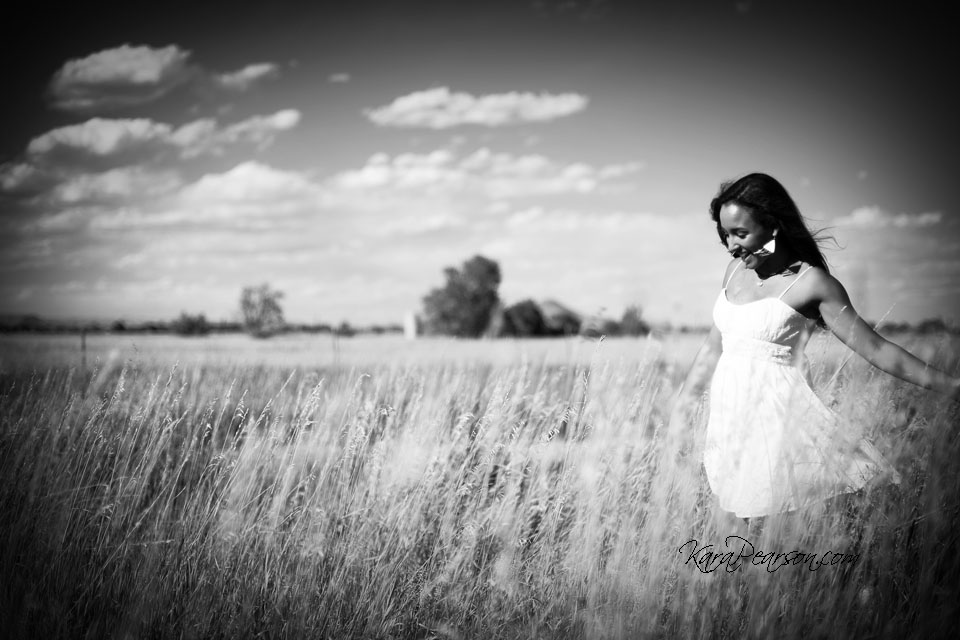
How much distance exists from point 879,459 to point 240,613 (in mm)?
2882

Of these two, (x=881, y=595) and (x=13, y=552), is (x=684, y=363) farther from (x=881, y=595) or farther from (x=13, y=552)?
(x=13, y=552)

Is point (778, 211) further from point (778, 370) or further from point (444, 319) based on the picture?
point (444, 319)

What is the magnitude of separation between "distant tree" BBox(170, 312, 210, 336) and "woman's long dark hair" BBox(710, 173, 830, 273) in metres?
42.8

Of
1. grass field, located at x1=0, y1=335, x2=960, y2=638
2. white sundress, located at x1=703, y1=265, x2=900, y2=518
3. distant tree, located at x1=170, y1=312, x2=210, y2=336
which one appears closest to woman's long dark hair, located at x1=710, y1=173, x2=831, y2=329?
white sundress, located at x1=703, y1=265, x2=900, y2=518

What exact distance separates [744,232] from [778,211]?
171 mm

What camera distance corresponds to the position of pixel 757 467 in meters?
2.27

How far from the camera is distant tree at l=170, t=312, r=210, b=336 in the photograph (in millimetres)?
39125

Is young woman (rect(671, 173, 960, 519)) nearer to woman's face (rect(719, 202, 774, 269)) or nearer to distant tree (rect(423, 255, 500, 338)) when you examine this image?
woman's face (rect(719, 202, 774, 269))

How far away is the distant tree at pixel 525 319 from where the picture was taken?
1960 inches

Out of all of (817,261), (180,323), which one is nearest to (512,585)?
(817,261)

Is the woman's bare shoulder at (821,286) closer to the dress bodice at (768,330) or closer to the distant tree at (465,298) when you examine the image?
the dress bodice at (768,330)

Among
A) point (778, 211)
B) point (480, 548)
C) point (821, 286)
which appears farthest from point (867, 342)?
point (480, 548)

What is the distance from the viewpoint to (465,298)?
2016 inches

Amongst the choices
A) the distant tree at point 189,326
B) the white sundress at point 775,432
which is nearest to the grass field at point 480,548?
the white sundress at point 775,432
